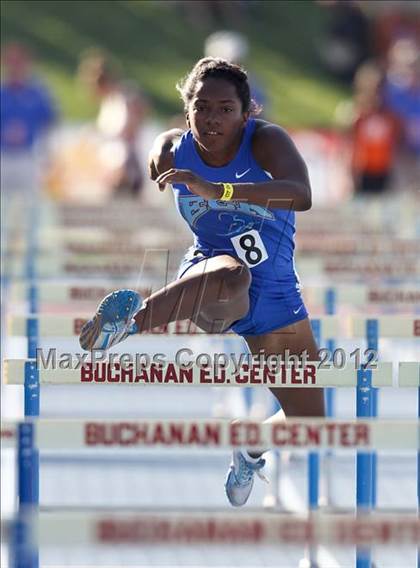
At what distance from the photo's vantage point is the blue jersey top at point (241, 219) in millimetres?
6059

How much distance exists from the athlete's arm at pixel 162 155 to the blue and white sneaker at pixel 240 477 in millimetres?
1244

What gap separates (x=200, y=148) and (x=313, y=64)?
27415mm

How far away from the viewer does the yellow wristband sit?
226 inches

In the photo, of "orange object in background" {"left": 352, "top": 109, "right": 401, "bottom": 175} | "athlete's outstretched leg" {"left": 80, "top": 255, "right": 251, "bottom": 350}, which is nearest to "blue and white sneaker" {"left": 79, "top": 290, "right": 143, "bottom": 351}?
"athlete's outstretched leg" {"left": 80, "top": 255, "right": 251, "bottom": 350}

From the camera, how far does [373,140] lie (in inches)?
738

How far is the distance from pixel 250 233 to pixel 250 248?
6 cm

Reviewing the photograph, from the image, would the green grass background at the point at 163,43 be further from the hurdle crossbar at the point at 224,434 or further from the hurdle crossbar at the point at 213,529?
the hurdle crossbar at the point at 213,529

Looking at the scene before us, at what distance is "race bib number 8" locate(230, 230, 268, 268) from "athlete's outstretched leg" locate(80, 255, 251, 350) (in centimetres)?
7

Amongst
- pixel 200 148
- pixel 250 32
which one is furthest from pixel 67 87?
pixel 200 148

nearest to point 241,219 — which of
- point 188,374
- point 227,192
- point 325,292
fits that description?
point 227,192

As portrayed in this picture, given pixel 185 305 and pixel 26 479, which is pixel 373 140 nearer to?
pixel 185 305

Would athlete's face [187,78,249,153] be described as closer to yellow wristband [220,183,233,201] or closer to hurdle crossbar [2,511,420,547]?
yellow wristband [220,183,233,201]

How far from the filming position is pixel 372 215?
608 inches

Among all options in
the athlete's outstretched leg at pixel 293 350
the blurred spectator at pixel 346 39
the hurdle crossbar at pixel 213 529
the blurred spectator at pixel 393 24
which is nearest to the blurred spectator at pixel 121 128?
the athlete's outstretched leg at pixel 293 350
